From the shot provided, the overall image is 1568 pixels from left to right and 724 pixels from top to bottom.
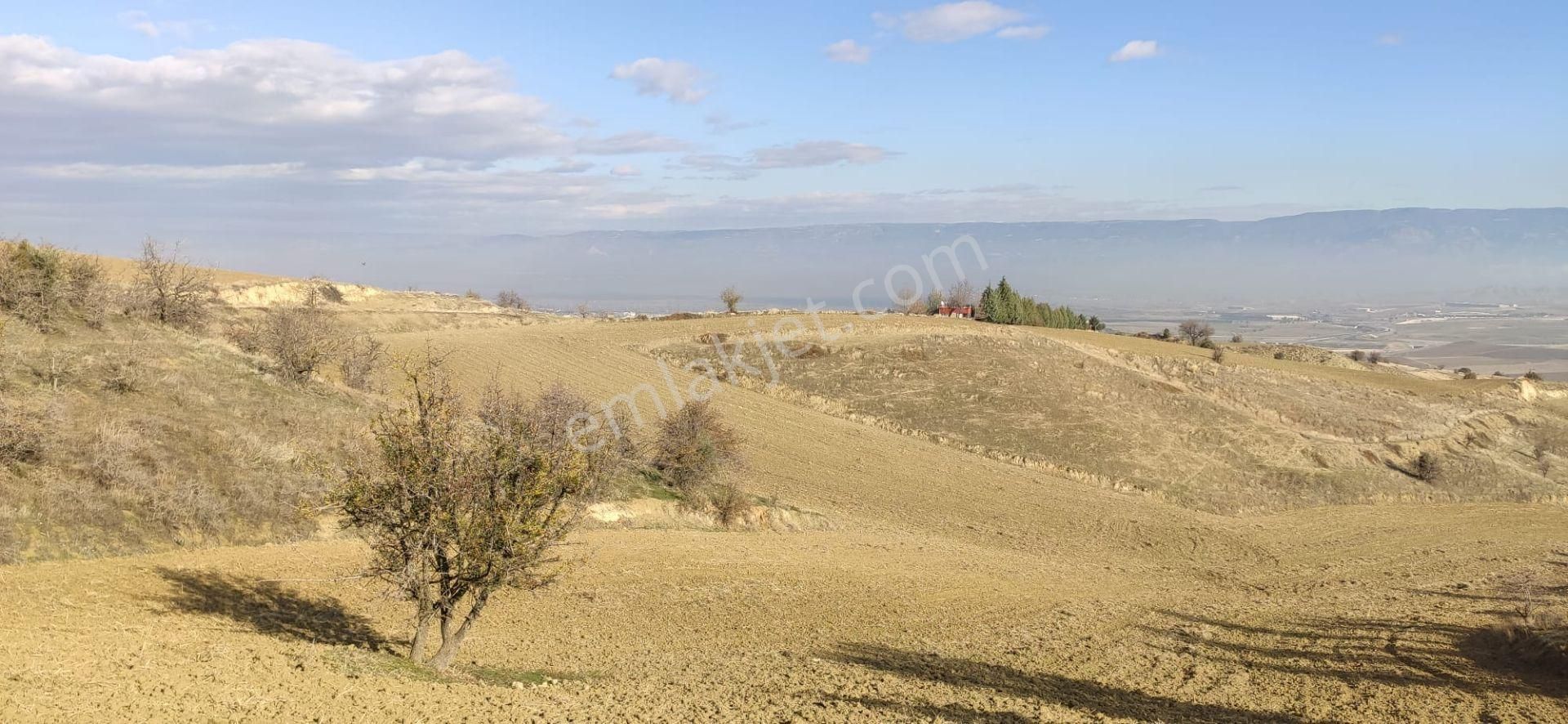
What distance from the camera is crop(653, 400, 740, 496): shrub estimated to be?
2867 centimetres

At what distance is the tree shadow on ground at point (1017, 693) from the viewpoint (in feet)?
41.4

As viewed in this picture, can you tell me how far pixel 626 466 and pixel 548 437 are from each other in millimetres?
10839

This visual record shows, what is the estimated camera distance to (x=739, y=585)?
20328mm

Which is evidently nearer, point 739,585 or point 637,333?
point 739,585

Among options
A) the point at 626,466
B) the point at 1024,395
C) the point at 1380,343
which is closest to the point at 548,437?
the point at 626,466

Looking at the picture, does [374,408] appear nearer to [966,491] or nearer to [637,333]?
[966,491]

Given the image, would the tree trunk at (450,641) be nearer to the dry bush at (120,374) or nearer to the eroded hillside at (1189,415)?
the dry bush at (120,374)

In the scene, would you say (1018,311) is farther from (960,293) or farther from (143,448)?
(143,448)

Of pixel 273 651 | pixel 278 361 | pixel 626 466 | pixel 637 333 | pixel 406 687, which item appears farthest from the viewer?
pixel 637 333

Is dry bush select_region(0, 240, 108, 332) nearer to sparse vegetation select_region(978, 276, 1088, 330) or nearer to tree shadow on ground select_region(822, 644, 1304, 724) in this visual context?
tree shadow on ground select_region(822, 644, 1304, 724)

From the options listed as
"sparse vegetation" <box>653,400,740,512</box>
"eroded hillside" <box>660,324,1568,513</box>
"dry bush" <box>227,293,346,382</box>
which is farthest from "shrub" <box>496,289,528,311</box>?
"sparse vegetation" <box>653,400,740,512</box>

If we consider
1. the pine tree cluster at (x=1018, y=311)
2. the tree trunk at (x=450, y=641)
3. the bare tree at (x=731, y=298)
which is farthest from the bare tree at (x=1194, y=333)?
the tree trunk at (x=450, y=641)

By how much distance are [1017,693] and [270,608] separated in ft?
40.6

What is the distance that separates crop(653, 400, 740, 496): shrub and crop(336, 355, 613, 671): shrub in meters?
15.3
